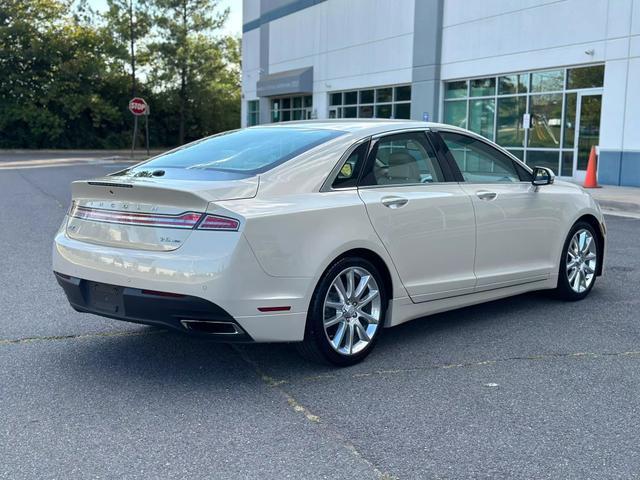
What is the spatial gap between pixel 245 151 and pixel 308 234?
0.99 m

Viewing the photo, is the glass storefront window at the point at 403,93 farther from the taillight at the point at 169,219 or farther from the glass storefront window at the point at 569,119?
the taillight at the point at 169,219

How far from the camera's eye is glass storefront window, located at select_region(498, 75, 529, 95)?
68.4 ft

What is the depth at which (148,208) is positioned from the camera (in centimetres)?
423

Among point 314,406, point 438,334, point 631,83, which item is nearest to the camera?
point 314,406

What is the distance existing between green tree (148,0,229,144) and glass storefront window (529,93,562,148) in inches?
1219

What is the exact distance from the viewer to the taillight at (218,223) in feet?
13.2

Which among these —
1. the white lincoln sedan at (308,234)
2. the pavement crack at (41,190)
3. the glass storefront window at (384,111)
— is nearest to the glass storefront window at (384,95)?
the glass storefront window at (384,111)

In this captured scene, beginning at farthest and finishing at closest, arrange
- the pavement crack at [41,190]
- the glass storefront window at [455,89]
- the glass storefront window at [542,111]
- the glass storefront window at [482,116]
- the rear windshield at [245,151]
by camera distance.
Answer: the glass storefront window at [455,89] → the glass storefront window at [482,116] → the glass storefront window at [542,111] → the pavement crack at [41,190] → the rear windshield at [245,151]

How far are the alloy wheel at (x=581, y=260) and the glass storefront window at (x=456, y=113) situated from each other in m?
16.9

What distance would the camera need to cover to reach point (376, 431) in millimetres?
3627

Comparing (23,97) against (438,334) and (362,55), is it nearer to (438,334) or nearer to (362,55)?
(362,55)

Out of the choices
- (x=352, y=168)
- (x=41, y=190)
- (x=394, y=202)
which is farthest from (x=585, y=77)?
(x=352, y=168)

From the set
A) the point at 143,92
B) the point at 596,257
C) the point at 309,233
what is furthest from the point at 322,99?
the point at 309,233

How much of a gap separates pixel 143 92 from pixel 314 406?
46411 millimetres
